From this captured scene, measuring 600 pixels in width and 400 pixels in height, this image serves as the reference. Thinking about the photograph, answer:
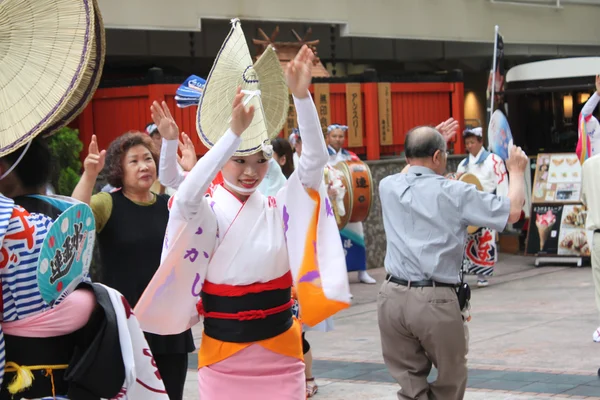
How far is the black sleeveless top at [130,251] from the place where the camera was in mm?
5121

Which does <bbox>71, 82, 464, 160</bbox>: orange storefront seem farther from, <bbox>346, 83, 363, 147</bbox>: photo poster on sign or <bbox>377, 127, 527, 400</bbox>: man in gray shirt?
<bbox>377, 127, 527, 400</bbox>: man in gray shirt

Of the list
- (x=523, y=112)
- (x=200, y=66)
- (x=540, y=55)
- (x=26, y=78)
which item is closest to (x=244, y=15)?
(x=200, y=66)

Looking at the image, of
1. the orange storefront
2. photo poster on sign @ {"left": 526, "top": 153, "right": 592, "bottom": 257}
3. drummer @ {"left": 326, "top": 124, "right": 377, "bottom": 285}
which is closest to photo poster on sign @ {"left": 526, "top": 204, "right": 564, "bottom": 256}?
photo poster on sign @ {"left": 526, "top": 153, "right": 592, "bottom": 257}

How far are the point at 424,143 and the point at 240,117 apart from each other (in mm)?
1607

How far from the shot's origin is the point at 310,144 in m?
4.09

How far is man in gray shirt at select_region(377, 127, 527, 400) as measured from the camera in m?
4.93

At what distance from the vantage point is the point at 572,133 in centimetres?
1477

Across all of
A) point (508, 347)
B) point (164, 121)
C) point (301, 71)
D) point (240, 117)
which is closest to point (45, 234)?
point (240, 117)

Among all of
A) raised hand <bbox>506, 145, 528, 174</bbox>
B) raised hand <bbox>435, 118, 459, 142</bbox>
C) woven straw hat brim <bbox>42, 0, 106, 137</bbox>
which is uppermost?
woven straw hat brim <bbox>42, 0, 106, 137</bbox>

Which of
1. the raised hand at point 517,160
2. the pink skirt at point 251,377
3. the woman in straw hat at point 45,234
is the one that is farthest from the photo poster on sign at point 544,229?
the woman in straw hat at point 45,234

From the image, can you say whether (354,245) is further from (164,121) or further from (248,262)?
(248,262)

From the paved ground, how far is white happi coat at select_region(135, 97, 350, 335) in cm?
253

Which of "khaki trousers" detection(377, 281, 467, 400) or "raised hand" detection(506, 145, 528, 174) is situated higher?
"raised hand" detection(506, 145, 528, 174)

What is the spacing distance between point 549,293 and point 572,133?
465cm
